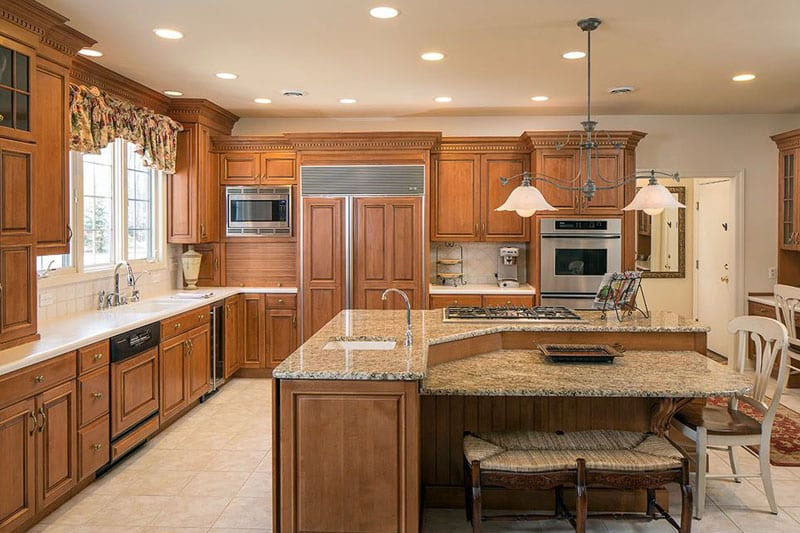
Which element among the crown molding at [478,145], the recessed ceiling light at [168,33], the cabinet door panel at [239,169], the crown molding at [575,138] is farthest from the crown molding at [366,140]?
the recessed ceiling light at [168,33]

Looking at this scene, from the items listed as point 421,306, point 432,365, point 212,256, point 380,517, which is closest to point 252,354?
point 212,256

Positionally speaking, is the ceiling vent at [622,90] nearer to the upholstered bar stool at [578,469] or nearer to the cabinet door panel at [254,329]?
the upholstered bar stool at [578,469]

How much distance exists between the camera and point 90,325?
13.1 feet

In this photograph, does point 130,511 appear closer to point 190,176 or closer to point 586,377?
point 586,377

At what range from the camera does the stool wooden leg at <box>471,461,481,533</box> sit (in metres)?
2.68

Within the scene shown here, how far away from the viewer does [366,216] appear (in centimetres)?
614

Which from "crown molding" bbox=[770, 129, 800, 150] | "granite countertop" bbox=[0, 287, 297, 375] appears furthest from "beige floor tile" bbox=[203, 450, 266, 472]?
"crown molding" bbox=[770, 129, 800, 150]

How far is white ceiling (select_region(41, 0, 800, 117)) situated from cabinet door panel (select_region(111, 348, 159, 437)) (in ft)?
6.42

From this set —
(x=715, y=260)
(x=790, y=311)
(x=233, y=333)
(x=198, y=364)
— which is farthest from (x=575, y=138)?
(x=198, y=364)

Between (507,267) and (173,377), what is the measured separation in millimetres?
3395

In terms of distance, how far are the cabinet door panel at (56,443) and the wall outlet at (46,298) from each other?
40.0 inches

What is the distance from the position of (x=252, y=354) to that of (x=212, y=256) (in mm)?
1064

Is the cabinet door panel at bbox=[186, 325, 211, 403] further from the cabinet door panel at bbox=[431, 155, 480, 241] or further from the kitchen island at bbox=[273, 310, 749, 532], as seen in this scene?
the cabinet door panel at bbox=[431, 155, 480, 241]

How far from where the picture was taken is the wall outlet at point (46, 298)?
164 inches
